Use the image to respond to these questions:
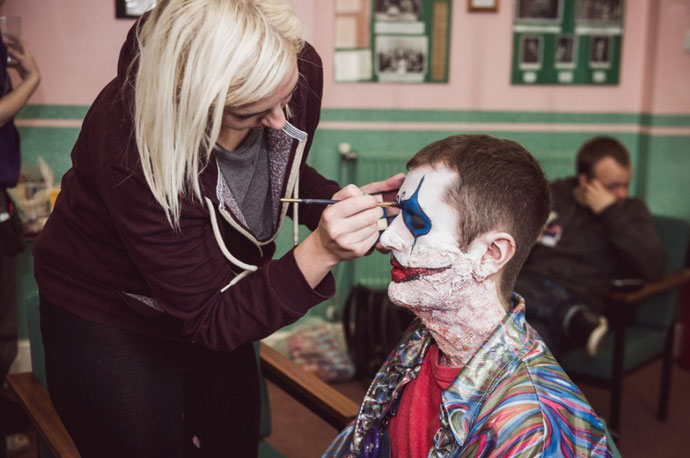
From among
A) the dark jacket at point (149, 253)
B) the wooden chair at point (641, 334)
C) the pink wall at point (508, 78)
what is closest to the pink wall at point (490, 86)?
the pink wall at point (508, 78)

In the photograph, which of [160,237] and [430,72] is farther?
[430,72]

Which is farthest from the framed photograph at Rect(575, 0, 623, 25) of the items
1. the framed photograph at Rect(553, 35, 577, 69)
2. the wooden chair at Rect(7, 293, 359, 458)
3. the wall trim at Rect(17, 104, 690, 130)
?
the wooden chair at Rect(7, 293, 359, 458)

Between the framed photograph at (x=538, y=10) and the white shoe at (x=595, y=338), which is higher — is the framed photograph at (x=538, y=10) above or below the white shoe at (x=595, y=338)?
above

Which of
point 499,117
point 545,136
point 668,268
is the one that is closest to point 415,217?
point 668,268

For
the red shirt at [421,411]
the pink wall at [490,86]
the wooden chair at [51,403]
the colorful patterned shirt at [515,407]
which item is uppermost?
the pink wall at [490,86]

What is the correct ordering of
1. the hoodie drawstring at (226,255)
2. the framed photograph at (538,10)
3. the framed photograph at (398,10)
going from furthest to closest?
the framed photograph at (538,10) < the framed photograph at (398,10) < the hoodie drawstring at (226,255)

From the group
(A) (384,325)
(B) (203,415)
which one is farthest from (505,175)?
(A) (384,325)

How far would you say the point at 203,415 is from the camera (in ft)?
4.87

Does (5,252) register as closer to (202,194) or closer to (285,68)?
(202,194)

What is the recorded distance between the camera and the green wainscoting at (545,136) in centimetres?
340

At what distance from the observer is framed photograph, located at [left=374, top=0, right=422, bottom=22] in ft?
11.2

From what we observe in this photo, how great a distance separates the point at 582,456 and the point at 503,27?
2.91 m

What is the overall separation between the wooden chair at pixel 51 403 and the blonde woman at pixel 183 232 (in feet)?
0.30

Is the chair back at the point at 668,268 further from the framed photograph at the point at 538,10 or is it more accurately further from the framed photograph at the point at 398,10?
the framed photograph at the point at 398,10
